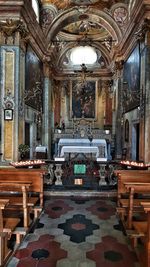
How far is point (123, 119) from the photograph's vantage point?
14305 millimetres

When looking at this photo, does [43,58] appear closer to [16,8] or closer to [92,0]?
[92,0]

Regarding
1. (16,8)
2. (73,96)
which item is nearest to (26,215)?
(16,8)

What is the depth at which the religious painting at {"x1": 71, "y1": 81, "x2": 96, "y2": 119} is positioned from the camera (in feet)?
60.1

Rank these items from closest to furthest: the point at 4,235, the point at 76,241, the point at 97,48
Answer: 1. the point at 4,235
2. the point at 76,241
3. the point at 97,48

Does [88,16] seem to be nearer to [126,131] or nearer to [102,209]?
[126,131]

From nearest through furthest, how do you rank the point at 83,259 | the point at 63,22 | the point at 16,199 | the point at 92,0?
1. the point at 83,259
2. the point at 16,199
3. the point at 92,0
4. the point at 63,22

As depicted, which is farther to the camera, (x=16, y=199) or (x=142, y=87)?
(x=142, y=87)

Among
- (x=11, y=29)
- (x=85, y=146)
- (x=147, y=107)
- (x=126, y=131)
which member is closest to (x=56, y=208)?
(x=147, y=107)

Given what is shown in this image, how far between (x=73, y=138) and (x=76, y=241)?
37.5 ft

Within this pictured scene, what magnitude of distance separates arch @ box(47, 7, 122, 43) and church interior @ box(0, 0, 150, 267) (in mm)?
52

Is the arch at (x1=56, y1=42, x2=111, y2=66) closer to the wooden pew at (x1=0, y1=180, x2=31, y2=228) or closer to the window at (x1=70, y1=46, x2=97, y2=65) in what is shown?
the window at (x1=70, y1=46, x2=97, y2=65)

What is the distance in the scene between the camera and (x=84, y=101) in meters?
18.4

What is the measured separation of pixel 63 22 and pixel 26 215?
12.0 m

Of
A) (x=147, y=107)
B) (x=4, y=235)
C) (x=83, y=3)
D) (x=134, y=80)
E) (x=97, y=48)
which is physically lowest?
(x=4, y=235)
